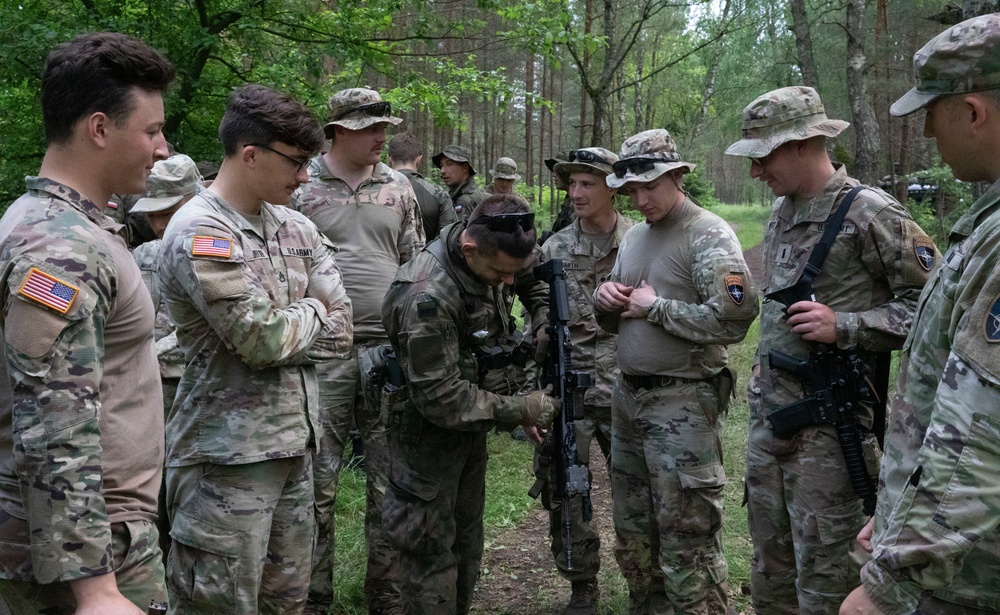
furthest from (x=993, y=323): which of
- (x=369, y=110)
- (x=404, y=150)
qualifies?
(x=404, y=150)

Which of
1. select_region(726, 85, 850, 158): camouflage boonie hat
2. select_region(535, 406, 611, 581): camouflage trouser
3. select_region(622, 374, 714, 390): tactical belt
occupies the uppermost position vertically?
select_region(726, 85, 850, 158): camouflage boonie hat

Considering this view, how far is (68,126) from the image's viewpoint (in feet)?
6.48

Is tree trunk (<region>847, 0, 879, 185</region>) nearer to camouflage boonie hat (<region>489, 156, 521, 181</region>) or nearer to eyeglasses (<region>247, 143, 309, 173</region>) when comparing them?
camouflage boonie hat (<region>489, 156, 521, 181</region>)

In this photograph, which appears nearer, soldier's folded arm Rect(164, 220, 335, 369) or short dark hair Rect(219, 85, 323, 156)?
soldier's folded arm Rect(164, 220, 335, 369)

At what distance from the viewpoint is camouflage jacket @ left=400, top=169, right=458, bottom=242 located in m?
6.60

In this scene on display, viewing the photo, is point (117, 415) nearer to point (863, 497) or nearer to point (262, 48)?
point (863, 497)

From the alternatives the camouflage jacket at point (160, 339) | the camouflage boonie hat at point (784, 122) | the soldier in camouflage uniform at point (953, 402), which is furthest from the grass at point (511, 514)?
the soldier in camouflage uniform at point (953, 402)

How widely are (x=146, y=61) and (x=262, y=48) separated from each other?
606 cm

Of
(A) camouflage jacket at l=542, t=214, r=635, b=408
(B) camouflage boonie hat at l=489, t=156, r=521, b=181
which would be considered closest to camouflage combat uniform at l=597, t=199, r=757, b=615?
(A) camouflage jacket at l=542, t=214, r=635, b=408

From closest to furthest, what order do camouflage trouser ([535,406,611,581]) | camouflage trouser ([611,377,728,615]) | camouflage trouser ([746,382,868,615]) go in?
camouflage trouser ([746,382,868,615]), camouflage trouser ([611,377,728,615]), camouflage trouser ([535,406,611,581])

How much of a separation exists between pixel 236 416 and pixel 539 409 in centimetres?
137

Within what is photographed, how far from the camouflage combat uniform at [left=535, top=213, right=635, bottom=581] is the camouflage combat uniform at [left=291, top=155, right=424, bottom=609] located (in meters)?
0.95

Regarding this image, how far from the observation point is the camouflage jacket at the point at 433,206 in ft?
21.7

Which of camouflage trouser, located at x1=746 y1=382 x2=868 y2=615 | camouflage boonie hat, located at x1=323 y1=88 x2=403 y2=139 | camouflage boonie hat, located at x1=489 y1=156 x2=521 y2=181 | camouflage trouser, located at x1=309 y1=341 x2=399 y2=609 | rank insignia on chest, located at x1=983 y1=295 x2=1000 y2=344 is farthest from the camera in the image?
camouflage boonie hat, located at x1=489 y1=156 x2=521 y2=181
